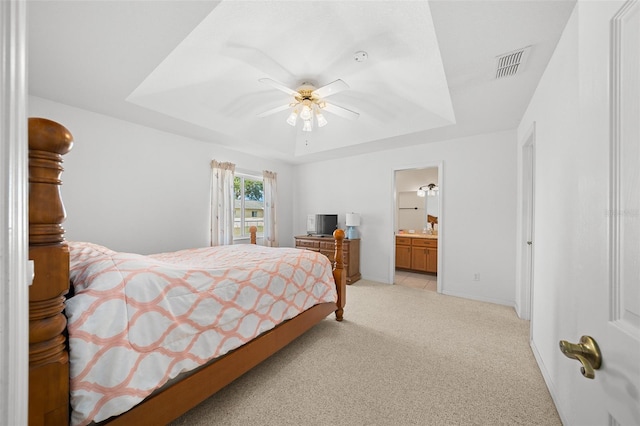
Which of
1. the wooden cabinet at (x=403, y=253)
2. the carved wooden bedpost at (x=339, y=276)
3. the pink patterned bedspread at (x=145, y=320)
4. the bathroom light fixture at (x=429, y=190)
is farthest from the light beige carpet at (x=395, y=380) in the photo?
the bathroom light fixture at (x=429, y=190)

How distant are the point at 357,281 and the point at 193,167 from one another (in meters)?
3.33

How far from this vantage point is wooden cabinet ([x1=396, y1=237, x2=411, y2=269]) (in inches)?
206

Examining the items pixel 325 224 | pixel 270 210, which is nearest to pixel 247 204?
pixel 270 210

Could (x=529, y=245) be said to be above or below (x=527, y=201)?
below

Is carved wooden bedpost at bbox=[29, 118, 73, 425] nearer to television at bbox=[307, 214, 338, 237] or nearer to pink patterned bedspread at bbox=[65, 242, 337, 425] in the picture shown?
pink patterned bedspread at bbox=[65, 242, 337, 425]

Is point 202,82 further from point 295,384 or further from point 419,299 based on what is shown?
point 419,299

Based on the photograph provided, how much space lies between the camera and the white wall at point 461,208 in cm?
339

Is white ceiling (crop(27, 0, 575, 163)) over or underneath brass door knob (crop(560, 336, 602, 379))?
over

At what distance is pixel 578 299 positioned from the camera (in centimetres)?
67

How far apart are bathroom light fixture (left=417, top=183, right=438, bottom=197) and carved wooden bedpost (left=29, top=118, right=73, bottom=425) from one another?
598cm

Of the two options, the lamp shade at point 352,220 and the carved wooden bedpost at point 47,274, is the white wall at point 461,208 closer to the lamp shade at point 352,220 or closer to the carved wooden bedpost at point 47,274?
the lamp shade at point 352,220

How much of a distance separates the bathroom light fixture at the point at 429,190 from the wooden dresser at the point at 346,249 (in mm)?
2283

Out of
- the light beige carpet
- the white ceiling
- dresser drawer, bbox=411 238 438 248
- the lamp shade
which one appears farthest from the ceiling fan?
dresser drawer, bbox=411 238 438 248

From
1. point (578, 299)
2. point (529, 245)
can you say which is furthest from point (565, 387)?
point (529, 245)
